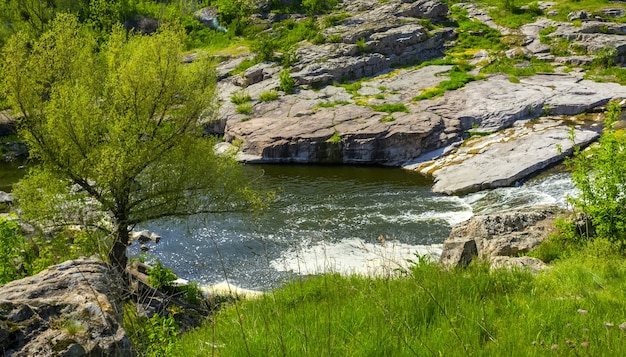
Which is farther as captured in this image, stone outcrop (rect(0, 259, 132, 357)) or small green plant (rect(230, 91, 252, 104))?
small green plant (rect(230, 91, 252, 104))

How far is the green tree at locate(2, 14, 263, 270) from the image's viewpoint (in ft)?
41.5

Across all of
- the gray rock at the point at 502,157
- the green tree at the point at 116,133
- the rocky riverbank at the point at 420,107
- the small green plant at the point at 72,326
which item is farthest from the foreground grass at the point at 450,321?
the rocky riverbank at the point at 420,107

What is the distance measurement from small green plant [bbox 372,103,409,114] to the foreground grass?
27.1 meters

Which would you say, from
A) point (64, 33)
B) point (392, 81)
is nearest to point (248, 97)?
point (392, 81)

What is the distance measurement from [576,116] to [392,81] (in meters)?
16.0

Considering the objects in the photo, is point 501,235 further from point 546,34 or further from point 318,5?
point 318,5

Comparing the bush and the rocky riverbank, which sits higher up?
the bush

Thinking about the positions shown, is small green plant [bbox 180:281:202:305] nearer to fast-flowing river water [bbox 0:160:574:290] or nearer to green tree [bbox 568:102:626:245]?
fast-flowing river water [bbox 0:160:574:290]

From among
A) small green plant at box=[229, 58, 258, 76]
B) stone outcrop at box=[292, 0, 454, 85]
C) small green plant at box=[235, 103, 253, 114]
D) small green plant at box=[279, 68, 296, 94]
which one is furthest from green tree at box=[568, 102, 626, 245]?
small green plant at box=[229, 58, 258, 76]

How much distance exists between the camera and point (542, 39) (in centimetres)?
4228

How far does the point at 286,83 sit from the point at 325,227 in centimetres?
2322

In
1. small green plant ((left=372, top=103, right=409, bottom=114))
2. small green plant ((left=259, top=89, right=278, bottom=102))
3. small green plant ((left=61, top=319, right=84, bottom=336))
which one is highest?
small green plant ((left=61, top=319, right=84, bottom=336))

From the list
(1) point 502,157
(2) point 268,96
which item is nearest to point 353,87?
(2) point 268,96

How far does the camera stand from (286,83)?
3853 cm
